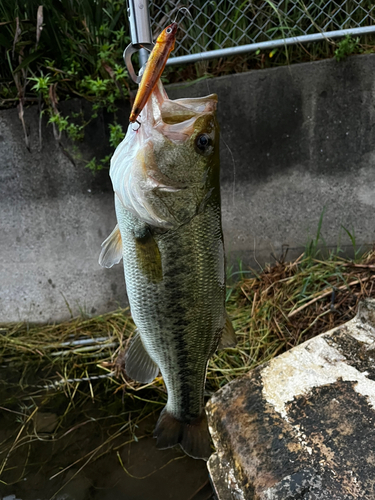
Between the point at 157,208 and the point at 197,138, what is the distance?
29 cm

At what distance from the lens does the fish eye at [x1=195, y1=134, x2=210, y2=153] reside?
1.24m

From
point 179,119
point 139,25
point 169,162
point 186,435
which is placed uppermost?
point 139,25

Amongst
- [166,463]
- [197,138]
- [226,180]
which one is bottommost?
[166,463]

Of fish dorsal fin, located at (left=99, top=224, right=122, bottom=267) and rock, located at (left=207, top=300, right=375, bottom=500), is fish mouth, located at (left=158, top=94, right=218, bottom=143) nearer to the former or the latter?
fish dorsal fin, located at (left=99, top=224, right=122, bottom=267)

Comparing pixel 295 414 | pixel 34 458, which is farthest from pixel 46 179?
pixel 295 414

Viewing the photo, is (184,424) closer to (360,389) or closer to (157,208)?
(360,389)

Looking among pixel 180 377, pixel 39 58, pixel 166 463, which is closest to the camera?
pixel 180 377

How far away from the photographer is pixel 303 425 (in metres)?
1.61

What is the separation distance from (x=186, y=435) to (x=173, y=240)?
1.00 m

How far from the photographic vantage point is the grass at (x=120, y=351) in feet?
8.61

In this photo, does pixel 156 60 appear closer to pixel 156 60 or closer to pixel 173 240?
pixel 156 60

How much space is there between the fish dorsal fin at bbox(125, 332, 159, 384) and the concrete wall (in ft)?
6.14

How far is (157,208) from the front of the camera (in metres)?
1.26

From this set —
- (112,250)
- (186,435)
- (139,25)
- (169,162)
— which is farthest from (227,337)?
(139,25)
